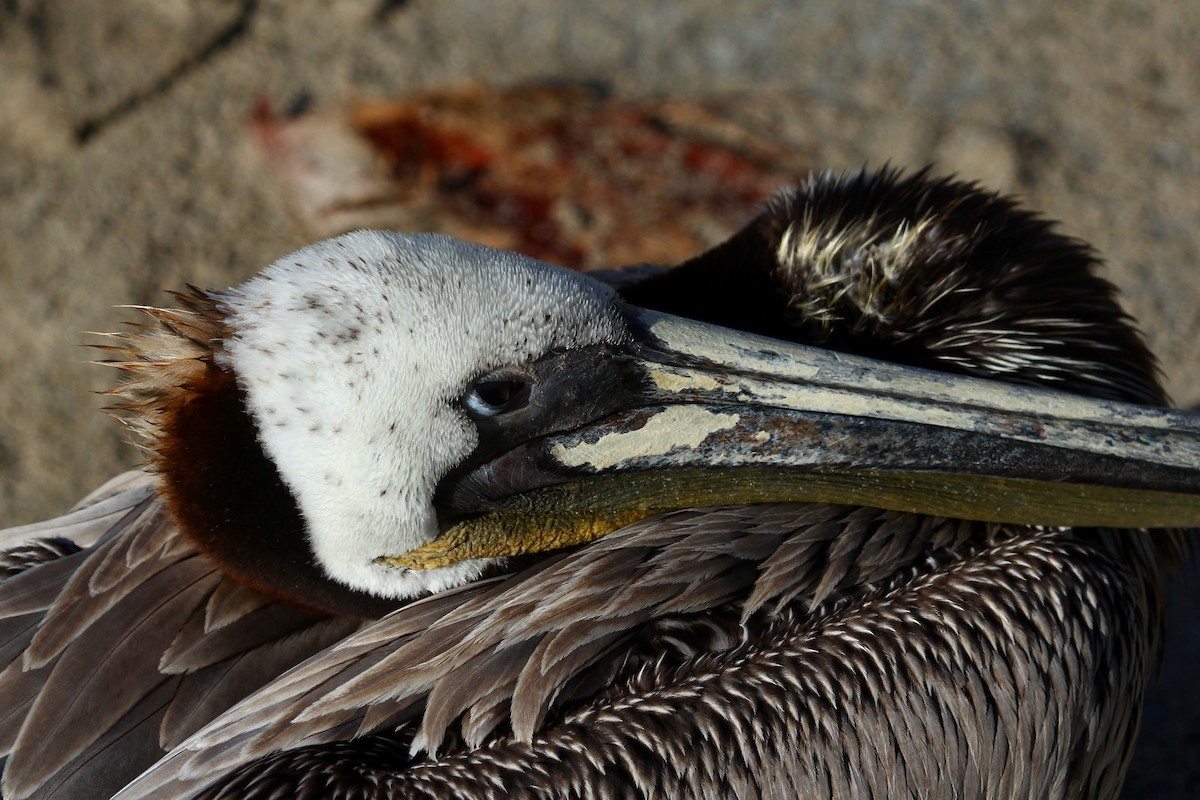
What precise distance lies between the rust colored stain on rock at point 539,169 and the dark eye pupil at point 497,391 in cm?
206

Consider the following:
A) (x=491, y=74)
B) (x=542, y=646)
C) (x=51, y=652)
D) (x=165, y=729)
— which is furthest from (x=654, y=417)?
(x=491, y=74)

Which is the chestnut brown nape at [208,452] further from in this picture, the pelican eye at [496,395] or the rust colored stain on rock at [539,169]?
the rust colored stain on rock at [539,169]

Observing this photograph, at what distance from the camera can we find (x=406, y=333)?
1803 mm

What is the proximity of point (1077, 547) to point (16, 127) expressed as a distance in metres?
3.83

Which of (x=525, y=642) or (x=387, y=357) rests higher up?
(x=387, y=357)

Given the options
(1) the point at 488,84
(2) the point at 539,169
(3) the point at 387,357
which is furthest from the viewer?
(1) the point at 488,84

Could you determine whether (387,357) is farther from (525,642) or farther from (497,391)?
(525,642)

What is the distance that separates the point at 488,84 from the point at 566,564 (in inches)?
114

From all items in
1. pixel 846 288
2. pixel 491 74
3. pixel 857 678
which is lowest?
pixel 857 678

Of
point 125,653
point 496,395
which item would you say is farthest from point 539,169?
point 125,653

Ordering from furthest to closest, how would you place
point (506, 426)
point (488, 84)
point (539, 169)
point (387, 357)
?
point (488, 84) < point (539, 169) < point (506, 426) < point (387, 357)

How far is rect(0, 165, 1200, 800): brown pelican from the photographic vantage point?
1.80 meters

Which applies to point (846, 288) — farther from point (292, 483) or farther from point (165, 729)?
point (165, 729)

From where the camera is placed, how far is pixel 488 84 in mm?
4473
